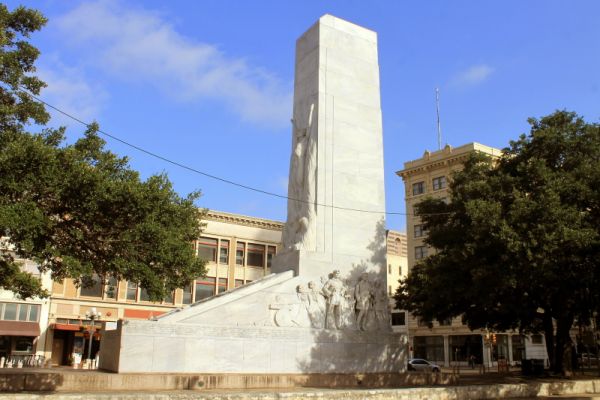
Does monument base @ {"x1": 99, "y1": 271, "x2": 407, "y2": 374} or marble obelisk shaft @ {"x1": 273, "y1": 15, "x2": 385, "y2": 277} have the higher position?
marble obelisk shaft @ {"x1": 273, "y1": 15, "x2": 385, "y2": 277}

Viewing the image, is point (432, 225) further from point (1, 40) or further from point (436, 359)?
point (436, 359)

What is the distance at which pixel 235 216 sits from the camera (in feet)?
197

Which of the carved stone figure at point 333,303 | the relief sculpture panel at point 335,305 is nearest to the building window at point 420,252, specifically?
the relief sculpture panel at point 335,305

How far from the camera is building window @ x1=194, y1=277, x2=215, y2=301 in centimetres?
5769

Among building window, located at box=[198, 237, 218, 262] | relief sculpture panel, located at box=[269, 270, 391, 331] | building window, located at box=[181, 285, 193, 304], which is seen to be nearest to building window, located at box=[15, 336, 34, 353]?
building window, located at box=[181, 285, 193, 304]

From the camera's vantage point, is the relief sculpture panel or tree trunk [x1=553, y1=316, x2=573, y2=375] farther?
tree trunk [x1=553, y1=316, x2=573, y2=375]

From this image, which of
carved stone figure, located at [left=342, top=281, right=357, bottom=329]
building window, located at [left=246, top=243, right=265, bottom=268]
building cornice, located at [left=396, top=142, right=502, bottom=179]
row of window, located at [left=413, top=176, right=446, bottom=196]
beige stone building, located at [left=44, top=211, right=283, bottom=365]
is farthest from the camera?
row of window, located at [left=413, top=176, right=446, bottom=196]

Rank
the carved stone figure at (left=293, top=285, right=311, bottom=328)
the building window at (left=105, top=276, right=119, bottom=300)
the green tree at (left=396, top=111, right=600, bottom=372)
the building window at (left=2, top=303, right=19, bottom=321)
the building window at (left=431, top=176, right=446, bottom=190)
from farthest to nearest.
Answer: the building window at (left=431, top=176, right=446, bottom=190)
the building window at (left=105, top=276, right=119, bottom=300)
the building window at (left=2, top=303, right=19, bottom=321)
the carved stone figure at (left=293, top=285, right=311, bottom=328)
the green tree at (left=396, top=111, right=600, bottom=372)

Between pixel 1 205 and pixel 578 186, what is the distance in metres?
19.9

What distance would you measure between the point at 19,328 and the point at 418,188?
46.3 m

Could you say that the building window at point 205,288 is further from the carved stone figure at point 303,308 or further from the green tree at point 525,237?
the carved stone figure at point 303,308

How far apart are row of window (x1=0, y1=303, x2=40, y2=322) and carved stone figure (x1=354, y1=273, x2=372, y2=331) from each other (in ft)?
115

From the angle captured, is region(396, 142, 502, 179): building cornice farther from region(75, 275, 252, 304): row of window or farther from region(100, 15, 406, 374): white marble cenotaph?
region(100, 15, 406, 374): white marble cenotaph

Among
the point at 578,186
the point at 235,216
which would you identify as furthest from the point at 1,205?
the point at 235,216
